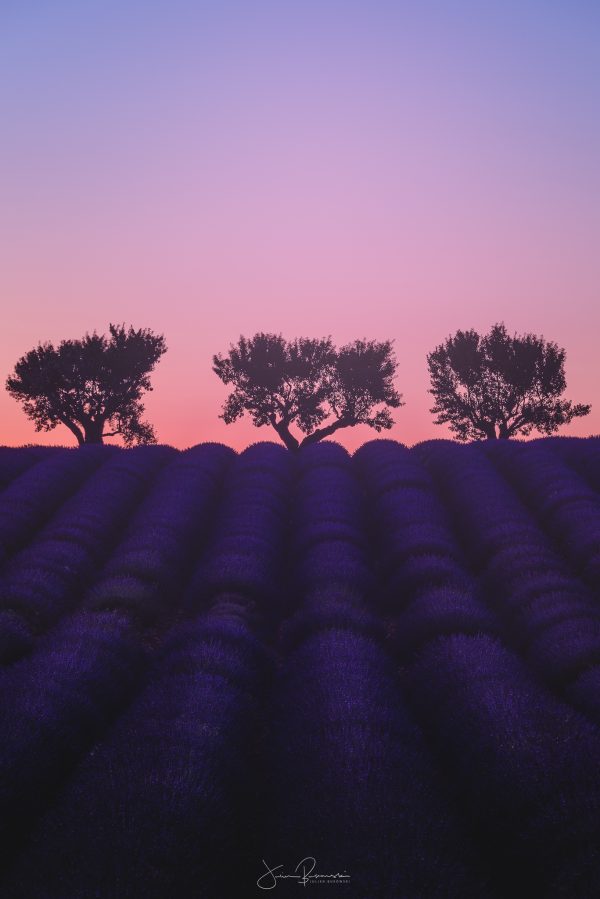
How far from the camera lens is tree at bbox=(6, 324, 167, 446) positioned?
32.2 meters

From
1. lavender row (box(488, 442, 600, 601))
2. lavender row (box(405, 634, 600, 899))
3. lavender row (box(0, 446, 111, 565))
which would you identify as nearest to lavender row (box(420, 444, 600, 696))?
lavender row (box(488, 442, 600, 601))

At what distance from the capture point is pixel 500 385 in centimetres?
3409

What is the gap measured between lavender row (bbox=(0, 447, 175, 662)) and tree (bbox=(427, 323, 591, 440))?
Result: 799 inches

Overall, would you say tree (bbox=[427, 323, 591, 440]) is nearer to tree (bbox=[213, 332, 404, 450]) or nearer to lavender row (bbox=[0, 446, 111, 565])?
tree (bbox=[213, 332, 404, 450])

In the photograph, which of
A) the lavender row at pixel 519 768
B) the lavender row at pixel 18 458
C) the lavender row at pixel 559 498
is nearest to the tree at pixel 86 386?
the lavender row at pixel 18 458

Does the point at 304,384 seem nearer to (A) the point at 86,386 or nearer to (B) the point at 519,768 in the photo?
(A) the point at 86,386

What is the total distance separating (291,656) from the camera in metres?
8.11

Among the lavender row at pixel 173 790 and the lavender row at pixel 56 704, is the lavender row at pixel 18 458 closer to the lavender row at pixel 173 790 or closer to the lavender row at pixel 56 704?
the lavender row at pixel 56 704

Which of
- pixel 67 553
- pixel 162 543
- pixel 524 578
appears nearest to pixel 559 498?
pixel 524 578

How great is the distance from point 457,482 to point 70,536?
30.0 ft

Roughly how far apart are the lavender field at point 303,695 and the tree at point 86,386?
17575 millimetres

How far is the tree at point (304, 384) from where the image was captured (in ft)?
115

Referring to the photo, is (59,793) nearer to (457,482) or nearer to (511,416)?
(457,482)

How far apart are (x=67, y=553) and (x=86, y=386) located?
22159mm
